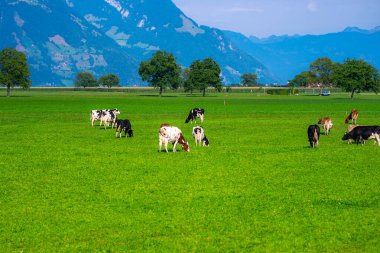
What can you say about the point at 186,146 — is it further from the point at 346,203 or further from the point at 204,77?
the point at 204,77

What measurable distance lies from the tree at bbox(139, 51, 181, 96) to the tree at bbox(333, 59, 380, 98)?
52525 mm

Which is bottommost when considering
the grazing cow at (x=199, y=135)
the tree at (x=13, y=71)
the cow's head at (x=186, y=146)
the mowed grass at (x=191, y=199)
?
the mowed grass at (x=191, y=199)

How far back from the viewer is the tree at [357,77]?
150250mm

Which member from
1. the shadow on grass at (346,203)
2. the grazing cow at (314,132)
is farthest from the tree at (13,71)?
the shadow on grass at (346,203)

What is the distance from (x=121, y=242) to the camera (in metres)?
13.7

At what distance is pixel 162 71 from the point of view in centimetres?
17775

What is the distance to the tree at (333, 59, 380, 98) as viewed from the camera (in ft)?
493

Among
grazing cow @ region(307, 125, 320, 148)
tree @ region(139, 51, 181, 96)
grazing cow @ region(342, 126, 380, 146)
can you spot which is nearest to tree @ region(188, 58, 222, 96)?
tree @ region(139, 51, 181, 96)

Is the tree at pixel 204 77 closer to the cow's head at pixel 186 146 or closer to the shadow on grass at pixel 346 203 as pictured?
the cow's head at pixel 186 146

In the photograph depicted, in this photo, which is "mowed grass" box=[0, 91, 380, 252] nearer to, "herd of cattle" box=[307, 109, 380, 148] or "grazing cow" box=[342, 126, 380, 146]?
"herd of cattle" box=[307, 109, 380, 148]

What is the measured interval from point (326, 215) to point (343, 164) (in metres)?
10.5

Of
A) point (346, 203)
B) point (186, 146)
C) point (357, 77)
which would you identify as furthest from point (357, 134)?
point (357, 77)

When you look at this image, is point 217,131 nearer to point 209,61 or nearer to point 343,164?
point 343,164

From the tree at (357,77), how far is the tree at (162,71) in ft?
172
